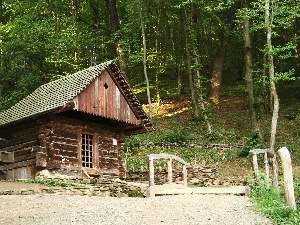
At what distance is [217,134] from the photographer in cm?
3209

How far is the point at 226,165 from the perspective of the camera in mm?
27734

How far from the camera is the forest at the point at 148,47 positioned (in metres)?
33.6

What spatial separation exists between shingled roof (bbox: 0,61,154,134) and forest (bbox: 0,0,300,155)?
8.18 m

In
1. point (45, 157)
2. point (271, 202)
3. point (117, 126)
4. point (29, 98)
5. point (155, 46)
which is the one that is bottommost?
point (271, 202)

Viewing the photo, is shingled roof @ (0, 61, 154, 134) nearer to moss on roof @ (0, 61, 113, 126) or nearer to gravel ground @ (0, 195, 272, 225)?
moss on roof @ (0, 61, 113, 126)

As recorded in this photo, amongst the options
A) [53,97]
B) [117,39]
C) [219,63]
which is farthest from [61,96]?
[219,63]

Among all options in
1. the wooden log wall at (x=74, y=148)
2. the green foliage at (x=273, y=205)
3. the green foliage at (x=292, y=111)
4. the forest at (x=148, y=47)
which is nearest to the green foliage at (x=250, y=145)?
the forest at (x=148, y=47)

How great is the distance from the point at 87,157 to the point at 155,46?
22.9m

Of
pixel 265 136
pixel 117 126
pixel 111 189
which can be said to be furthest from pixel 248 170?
pixel 111 189

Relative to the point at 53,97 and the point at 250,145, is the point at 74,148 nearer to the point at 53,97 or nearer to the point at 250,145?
the point at 53,97

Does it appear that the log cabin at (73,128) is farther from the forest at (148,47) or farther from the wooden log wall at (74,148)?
the forest at (148,47)

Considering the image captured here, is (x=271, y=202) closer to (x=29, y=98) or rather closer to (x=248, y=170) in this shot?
(x=248, y=170)

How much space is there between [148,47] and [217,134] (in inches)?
612

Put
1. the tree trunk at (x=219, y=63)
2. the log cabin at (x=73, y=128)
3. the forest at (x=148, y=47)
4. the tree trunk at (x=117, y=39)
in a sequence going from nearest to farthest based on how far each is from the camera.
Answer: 1. the log cabin at (x=73, y=128)
2. the forest at (x=148, y=47)
3. the tree trunk at (x=117, y=39)
4. the tree trunk at (x=219, y=63)
